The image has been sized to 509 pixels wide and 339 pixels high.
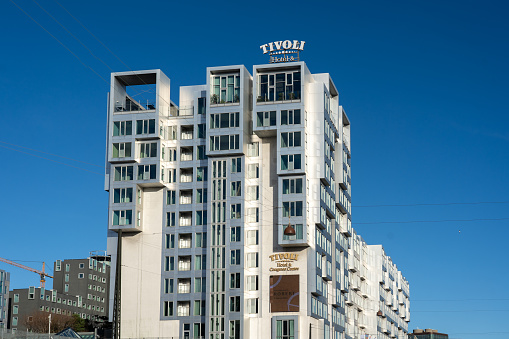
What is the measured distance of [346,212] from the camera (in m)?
163

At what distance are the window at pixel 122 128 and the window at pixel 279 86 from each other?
2253 cm

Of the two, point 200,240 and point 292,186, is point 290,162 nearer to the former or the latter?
point 292,186

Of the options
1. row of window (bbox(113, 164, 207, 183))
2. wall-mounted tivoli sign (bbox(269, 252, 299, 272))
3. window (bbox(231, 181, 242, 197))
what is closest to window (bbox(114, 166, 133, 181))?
row of window (bbox(113, 164, 207, 183))

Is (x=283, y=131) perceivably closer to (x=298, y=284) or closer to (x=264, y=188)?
(x=264, y=188)

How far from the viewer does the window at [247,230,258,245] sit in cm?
13462

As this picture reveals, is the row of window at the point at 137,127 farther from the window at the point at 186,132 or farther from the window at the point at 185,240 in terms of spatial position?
the window at the point at 185,240

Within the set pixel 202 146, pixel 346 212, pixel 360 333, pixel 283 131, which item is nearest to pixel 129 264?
pixel 202 146

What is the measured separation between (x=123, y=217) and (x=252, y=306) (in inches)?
1023

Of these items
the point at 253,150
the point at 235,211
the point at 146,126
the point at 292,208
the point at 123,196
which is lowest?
the point at 292,208

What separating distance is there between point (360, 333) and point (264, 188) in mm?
64710

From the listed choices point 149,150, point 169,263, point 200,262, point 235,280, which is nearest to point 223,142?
point 149,150

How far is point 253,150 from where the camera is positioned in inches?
5453

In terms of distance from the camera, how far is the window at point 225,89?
137750 millimetres

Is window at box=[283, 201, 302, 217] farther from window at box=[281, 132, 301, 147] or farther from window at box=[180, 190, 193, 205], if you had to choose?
window at box=[180, 190, 193, 205]
